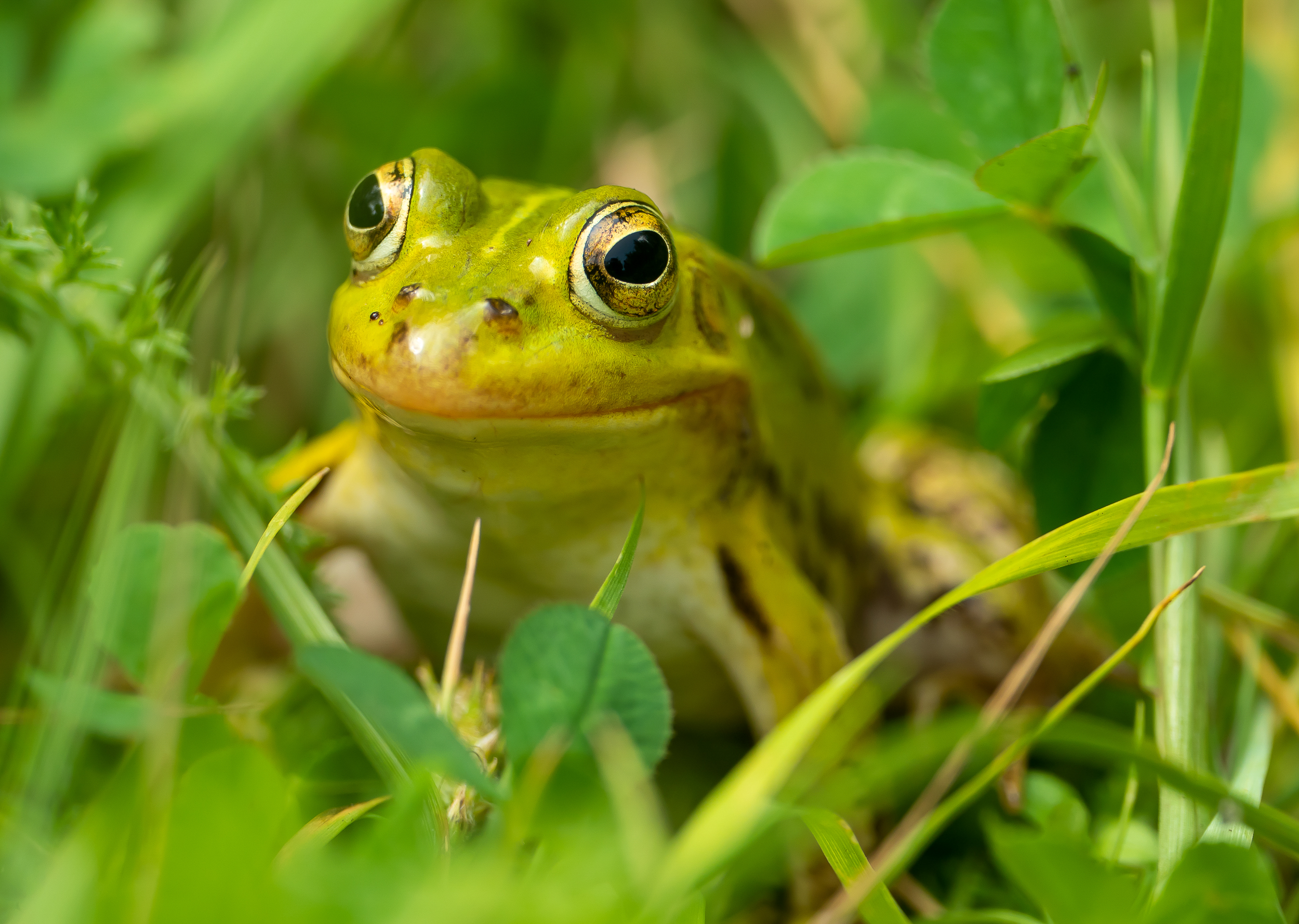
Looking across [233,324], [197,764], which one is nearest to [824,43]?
[233,324]

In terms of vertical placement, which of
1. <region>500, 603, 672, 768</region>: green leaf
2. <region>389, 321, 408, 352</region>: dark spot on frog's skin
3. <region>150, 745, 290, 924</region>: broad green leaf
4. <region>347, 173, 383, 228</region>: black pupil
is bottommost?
<region>150, 745, 290, 924</region>: broad green leaf

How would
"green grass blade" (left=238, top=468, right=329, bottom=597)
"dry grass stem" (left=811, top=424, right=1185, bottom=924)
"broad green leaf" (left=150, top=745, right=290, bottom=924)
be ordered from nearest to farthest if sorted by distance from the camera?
"broad green leaf" (left=150, top=745, right=290, bottom=924)
"dry grass stem" (left=811, top=424, right=1185, bottom=924)
"green grass blade" (left=238, top=468, right=329, bottom=597)

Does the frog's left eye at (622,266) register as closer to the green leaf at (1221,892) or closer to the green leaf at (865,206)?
the green leaf at (865,206)

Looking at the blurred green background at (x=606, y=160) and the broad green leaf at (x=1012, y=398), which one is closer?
the broad green leaf at (x=1012, y=398)

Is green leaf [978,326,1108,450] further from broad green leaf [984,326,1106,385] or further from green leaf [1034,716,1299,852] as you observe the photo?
green leaf [1034,716,1299,852]

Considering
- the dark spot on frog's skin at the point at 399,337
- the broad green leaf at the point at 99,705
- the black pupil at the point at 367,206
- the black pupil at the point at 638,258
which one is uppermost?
the black pupil at the point at 367,206

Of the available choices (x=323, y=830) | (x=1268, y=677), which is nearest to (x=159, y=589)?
(x=323, y=830)

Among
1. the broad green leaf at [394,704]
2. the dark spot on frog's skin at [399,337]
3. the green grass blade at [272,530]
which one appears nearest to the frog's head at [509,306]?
the dark spot on frog's skin at [399,337]

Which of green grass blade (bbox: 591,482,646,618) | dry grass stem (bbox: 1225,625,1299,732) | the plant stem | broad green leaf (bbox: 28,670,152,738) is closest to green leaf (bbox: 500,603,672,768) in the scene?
green grass blade (bbox: 591,482,646,618)
